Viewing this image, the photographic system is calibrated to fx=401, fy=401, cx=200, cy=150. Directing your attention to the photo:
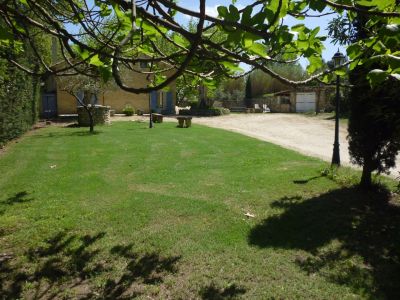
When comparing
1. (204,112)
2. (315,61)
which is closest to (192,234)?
(315,61)

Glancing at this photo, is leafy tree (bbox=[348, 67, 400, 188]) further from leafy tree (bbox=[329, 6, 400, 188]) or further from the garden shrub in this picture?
the garden shrub

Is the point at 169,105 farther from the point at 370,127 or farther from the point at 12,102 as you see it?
the point at 370,127

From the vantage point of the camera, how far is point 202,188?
31.2 ft

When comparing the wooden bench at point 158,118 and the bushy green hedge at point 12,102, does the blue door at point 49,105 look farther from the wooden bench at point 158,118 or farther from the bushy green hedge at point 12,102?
the bushy green hedge at point 12,102

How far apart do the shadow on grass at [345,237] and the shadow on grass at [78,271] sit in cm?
182

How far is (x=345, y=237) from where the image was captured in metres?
6.48

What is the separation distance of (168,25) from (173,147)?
47.0 feet

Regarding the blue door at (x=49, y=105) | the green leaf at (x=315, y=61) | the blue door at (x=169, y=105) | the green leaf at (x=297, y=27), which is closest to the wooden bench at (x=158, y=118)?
the blue door at (x=49, y=105)

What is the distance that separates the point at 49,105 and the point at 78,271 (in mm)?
33550

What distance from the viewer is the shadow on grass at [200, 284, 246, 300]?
4.62 m

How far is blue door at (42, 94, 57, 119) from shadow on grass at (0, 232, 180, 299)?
31765 millimetres

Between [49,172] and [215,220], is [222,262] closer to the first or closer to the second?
[215,220]

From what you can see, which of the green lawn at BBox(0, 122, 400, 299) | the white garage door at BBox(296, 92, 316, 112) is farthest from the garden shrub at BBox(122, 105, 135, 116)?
the green lawn at BBox(0, 122, 400, 299)

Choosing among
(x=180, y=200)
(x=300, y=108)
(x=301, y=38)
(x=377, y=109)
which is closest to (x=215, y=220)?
(x=180, y=200)
